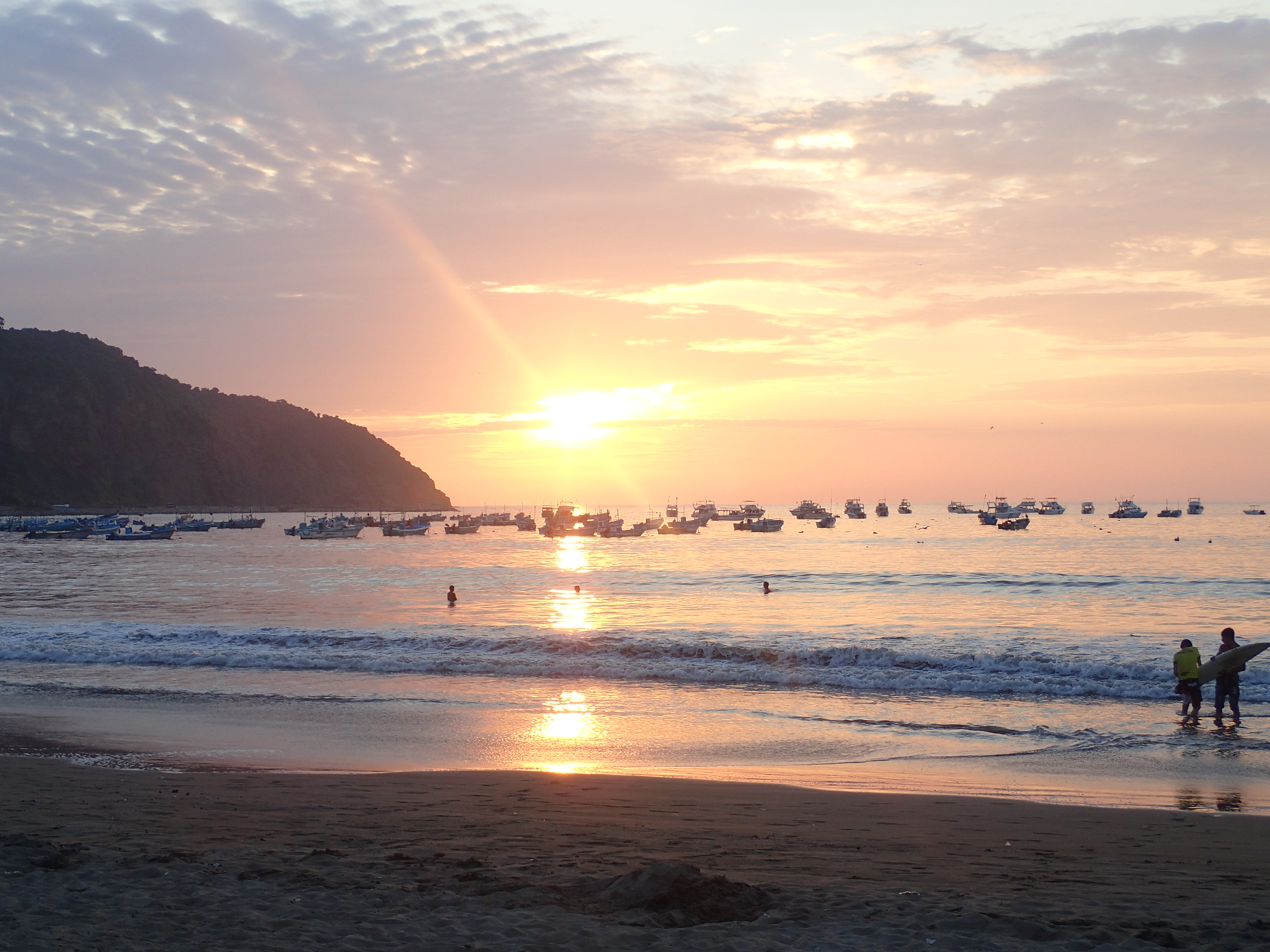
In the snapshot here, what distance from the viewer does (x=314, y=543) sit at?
99.1 meters

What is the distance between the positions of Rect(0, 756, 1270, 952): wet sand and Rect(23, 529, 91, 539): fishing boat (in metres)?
105

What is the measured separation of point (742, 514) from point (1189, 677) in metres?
146

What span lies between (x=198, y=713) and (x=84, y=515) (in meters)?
150

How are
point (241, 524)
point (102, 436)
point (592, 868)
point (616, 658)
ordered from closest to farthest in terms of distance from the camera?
1. point (592, 868)
2. point (616, 658)
3. point (241, 524)
4. point (102, 436)

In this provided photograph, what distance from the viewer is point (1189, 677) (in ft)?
54.0

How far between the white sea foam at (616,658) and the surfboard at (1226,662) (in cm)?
302

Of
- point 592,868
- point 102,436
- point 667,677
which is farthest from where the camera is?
point 102,436

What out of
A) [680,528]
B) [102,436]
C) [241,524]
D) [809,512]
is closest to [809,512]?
[809,512]

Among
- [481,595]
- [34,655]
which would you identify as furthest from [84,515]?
[34,655]

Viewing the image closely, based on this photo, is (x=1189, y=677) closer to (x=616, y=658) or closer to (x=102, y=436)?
(x=616, y=658)

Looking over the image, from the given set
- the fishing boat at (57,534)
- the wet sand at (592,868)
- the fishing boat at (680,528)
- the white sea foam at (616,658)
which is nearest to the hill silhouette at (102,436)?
the fishing boat at (57,534)

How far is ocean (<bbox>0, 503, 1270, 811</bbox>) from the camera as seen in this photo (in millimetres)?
13359

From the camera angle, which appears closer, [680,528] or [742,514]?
[680,528]

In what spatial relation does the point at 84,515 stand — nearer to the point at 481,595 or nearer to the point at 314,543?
the point at 314,543
